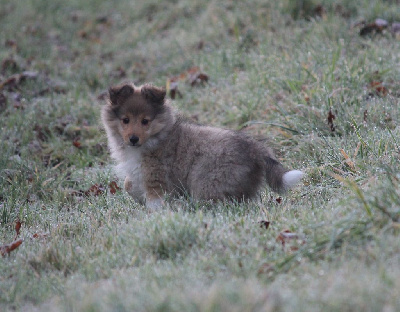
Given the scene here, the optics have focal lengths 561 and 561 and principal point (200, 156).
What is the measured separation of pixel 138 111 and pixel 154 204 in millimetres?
955

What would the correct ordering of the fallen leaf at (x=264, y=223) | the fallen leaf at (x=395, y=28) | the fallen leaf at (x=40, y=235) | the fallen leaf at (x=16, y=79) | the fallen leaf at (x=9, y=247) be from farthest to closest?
the fallen leaf at (x=16, y=79) < the fallen leaf at (x=395, y=28) < the fallen leaf at (x=40, y=235) < the fallen leaf at (x=9, y=247) < the fallen leaf at (x=264, y=223)

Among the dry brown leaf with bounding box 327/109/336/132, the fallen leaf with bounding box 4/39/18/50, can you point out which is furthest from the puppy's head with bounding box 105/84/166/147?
the fallen leaf with bounding box 4/39/18/50

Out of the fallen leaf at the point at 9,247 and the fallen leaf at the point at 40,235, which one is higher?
the fallen leaf at the point at 9,247

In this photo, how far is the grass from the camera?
3324mm

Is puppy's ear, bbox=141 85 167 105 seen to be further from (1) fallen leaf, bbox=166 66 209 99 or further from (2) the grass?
(1) fallen leaf, bbox=166 66 209 99

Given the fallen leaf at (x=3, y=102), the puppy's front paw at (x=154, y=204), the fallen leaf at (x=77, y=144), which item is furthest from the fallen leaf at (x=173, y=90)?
the puppy's front paw at (x=154, y=204)

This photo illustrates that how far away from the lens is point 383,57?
7535 millimetres

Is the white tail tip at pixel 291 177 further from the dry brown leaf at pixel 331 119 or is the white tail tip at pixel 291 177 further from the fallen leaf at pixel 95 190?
the fallen leaf at pixel 95 190

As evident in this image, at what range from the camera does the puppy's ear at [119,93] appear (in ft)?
18.4

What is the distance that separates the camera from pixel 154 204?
527 cm

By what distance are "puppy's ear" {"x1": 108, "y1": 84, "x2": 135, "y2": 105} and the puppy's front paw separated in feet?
3.52

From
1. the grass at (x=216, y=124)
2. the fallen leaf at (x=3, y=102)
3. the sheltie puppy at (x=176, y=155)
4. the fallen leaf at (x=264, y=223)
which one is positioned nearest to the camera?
the grass at (x=216, y=124)

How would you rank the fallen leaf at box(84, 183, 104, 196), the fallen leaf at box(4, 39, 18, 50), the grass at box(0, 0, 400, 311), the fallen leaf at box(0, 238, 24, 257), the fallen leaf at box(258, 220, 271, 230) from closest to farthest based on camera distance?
the grass at box(0, 0, 400, 311), the fallen leaf at box(258, 220, 271, 230), the fallen leaf at box(0, 238, 24, 257), the fallen leaf at box(84, 183, 104, 196), the fallen leaf at box(4, 39, 18, 50)

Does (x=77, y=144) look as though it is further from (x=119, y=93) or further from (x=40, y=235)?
(x=40, y=235)
